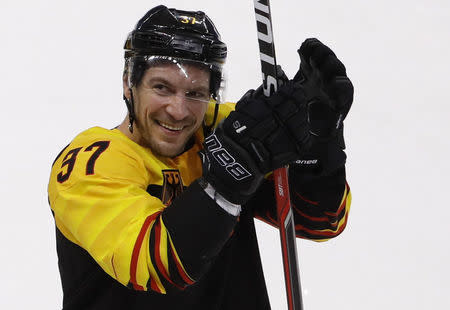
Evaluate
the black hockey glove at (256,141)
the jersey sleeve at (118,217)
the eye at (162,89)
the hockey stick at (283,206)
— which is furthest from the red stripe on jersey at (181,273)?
the eye at (162,89)

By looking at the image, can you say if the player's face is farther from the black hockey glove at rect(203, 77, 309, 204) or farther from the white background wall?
the white background wall

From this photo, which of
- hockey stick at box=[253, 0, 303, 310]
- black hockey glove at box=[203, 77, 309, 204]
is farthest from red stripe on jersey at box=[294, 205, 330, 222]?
black hockey glove at box=[203, 77, 309, 204]

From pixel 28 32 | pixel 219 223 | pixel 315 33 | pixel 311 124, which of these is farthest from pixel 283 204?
pixel 28 32

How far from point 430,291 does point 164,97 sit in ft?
5.98

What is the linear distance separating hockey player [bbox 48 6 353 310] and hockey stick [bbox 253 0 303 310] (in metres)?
0.10

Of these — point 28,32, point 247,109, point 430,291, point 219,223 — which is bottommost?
point 430,291

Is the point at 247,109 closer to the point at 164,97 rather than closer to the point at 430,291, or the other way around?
the point at 164,97

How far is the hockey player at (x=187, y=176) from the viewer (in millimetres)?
1564

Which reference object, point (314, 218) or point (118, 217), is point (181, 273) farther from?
point (314, 218)

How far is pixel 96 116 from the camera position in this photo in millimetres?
3514

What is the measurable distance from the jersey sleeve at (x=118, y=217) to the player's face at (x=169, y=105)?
0.12 metres

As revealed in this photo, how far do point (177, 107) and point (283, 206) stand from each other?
374mm

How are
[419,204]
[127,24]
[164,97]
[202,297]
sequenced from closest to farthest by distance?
[164,97] → [202,297] → [419,204] → [127,24]

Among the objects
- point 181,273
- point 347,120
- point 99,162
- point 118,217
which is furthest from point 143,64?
point 347,120
